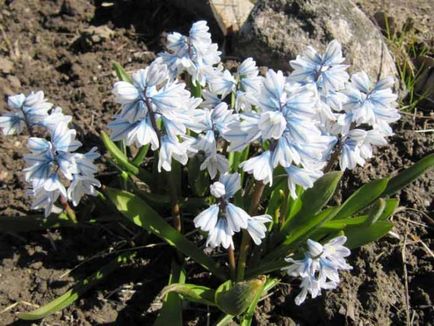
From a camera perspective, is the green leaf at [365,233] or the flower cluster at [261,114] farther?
the green leaf at [365,233]

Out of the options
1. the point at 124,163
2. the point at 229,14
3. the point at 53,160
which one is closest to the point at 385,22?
the point at 229,14

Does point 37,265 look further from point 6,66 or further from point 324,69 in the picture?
point 324,69

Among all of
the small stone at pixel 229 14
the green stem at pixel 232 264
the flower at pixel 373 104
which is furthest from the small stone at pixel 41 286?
the small stone at pixel 229 14

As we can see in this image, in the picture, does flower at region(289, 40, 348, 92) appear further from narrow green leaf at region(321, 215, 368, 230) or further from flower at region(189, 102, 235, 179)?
narrow green leaf at region(321, 215, 368, 230)

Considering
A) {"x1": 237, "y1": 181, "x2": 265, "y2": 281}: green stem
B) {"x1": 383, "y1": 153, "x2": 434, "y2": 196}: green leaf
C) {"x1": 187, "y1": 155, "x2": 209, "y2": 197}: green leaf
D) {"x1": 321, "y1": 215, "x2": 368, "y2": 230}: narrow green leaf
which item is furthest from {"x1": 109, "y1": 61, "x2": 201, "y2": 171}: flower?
{"x1": 383, "y1": 153, "x2": 434, "y2": 196}: green leaf

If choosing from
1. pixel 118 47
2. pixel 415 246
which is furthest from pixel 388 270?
pixel 118 47

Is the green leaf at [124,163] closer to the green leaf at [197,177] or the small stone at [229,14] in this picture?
the green leaf at [197,177]
